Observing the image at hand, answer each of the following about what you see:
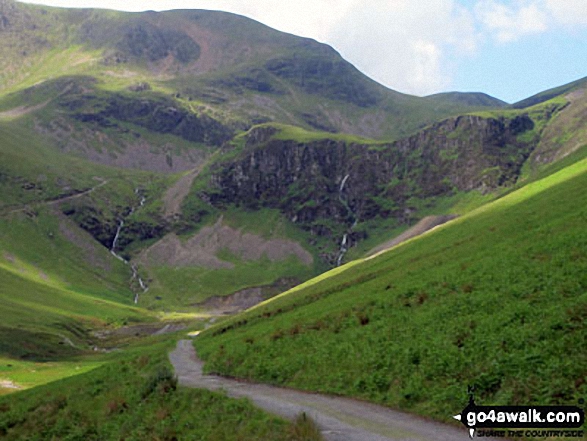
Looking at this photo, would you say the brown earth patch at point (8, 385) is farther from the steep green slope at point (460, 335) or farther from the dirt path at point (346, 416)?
the dirt path at point (346, 416)

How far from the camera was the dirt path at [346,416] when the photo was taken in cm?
1984

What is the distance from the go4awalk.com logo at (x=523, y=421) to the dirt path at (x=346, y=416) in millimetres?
660

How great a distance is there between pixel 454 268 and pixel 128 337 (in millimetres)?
124587

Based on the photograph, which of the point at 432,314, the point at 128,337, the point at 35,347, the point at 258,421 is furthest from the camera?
the point at 128,337

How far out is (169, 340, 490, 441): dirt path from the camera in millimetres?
19844

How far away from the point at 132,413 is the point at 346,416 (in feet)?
49.4

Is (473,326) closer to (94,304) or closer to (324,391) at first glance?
(324,391)

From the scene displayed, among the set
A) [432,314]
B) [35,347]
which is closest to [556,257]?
[432,314]

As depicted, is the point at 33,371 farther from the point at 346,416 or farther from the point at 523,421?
the point at 523,421

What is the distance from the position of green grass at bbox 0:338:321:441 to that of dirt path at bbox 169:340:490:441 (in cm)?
149

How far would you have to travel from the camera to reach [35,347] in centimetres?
10975

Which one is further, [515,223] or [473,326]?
[515,223]

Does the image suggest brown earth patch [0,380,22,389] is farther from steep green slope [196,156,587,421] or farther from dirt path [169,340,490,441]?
dirt path [169,340,490,441]

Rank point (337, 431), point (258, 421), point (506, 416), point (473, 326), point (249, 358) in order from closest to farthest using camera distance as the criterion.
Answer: point (506, 416)
point (337, 431)
point (258, 421)
point (473, 326)
point (249, 358)
